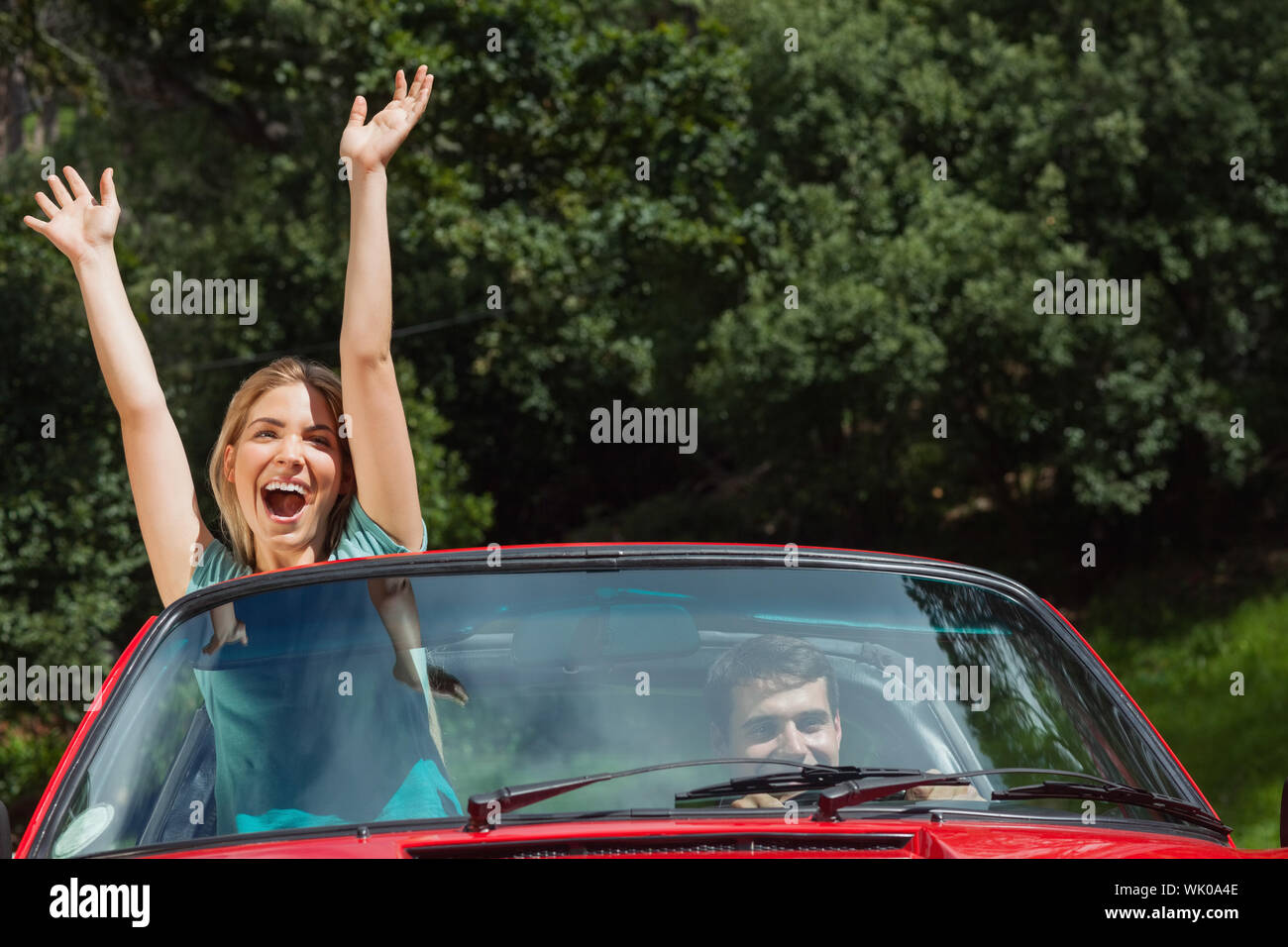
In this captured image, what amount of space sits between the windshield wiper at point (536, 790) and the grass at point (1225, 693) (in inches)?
373

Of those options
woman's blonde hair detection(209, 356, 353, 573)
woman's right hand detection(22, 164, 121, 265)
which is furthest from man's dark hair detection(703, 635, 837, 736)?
woman's right hand detection(22, 164, 121, 265)

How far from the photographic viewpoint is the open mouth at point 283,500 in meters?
2.75

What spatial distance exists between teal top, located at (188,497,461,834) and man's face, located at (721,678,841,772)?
52 cm

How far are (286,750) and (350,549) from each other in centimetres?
64

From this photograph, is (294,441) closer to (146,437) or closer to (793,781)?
(146,437)

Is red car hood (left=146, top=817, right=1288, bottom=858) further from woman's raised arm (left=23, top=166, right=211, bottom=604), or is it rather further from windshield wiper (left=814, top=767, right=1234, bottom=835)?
woman's raised arm (left=23, top=166, right=211, bottom=604)

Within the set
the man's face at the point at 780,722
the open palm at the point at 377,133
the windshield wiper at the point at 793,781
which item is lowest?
the windshield wiper at the point at 793,781

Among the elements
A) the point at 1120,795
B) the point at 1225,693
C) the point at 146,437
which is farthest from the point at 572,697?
the point at 1225,693

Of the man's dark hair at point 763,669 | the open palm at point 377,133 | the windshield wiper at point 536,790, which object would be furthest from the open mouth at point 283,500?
the windshield wiper at point 536,790

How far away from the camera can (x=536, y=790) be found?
1.89 m

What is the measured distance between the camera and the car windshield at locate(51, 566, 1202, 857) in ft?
6.89

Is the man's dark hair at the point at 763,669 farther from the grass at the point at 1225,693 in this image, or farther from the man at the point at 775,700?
the grass at the point at 1225,693
